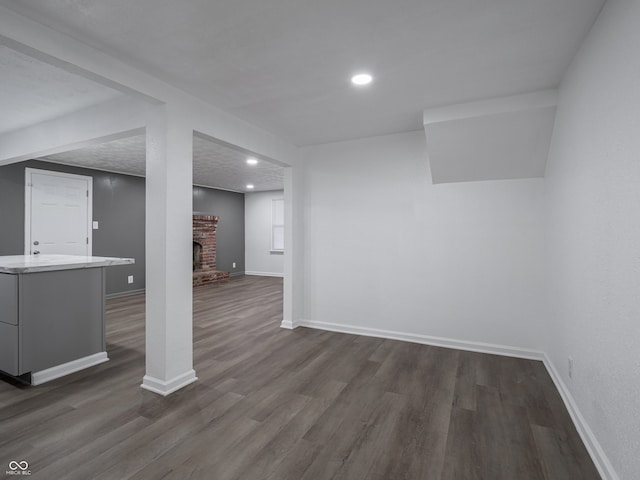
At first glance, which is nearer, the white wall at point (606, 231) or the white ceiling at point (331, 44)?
the white wall at point (606, 231)

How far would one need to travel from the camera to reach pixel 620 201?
1.48 metres

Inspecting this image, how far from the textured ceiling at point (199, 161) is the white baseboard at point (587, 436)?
3.59 meters

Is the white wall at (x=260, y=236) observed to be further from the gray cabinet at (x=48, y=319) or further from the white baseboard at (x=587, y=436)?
the white baseboard at (x=587, y=436)

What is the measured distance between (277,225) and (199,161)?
12.3 ft

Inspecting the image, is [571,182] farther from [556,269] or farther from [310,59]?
[310,59]

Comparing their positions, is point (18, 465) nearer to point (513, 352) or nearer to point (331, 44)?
point (331, 44)

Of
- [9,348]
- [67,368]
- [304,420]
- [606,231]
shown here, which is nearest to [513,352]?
[606,231]

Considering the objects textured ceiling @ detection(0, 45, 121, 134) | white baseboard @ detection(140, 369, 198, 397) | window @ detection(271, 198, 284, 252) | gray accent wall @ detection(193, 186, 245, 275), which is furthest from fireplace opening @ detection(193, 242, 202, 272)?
white baseboard @ detection(140, 369, 198, 397)

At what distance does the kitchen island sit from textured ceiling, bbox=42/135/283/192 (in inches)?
75.8

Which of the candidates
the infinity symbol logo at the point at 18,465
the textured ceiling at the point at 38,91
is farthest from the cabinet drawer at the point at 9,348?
the textured ceiling at the point at 38,91

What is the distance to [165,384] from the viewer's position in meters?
2.44

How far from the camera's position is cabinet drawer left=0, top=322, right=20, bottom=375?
99.4 inches

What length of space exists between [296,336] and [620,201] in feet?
10.3

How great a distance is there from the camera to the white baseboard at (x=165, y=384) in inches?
96.2
